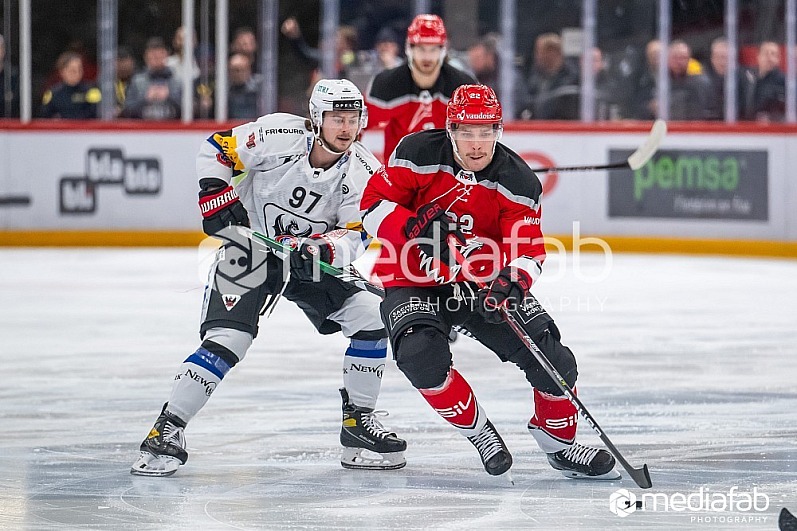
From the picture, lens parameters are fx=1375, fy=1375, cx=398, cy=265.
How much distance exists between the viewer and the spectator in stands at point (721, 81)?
32.0 ft

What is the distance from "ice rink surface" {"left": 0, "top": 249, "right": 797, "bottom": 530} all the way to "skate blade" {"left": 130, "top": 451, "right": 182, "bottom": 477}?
3cm

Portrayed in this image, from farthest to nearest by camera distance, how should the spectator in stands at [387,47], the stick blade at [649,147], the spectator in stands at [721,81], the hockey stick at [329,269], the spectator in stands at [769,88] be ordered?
the spectator in stands at [387,47], the spectator in stands at [721,81], the spectator in stands at [769,88], the stick blade at [649,147], the hockey stick at [329,269]

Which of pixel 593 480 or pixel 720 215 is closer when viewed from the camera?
pixel 593 480

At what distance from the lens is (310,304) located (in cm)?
399

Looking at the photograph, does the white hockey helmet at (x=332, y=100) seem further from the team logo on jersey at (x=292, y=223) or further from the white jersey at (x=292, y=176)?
the team logo on jersey at (x=292, y=223)

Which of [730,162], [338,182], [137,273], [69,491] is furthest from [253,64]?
[69,491]

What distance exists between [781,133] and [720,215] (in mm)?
687

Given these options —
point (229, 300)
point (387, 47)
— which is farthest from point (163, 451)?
point (387, 47)

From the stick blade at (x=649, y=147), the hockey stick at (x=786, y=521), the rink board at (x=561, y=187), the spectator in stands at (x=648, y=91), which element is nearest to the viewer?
the hockey stick at (x=786, y=521)

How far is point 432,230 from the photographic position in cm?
367

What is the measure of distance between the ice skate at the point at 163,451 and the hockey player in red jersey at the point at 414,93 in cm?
243

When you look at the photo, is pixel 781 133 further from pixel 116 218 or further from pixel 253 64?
pixel 116 218

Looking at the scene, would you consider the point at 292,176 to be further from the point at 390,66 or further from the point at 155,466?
the point at 390,66

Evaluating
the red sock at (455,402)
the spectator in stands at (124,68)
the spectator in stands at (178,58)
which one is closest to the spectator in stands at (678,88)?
the spectator in stands at (178,58)
